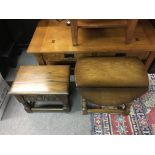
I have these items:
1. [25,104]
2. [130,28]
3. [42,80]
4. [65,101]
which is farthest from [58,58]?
[130,28]

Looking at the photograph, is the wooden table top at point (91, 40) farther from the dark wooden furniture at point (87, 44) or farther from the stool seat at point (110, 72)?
the stool seat at point (110, 72)

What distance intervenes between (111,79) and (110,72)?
2.9 inches

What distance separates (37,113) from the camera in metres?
1.51

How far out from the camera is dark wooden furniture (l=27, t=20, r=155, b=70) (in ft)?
4.25

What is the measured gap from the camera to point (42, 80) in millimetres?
1277

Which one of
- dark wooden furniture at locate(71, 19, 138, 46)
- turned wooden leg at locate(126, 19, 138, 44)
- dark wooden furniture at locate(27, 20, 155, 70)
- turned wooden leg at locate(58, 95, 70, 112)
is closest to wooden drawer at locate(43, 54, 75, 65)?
dark wooden furniture at locate(27, 20, 155, 70)

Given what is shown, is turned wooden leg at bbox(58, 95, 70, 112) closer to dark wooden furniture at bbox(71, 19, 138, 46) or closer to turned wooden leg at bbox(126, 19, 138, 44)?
dark wooden furniture at bbox(71, 19, 138, 46)

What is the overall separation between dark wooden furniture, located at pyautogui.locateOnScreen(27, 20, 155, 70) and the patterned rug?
1.50ft

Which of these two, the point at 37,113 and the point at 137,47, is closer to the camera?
the point at 137,47

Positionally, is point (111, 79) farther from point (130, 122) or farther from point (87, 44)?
point (130, 122)
